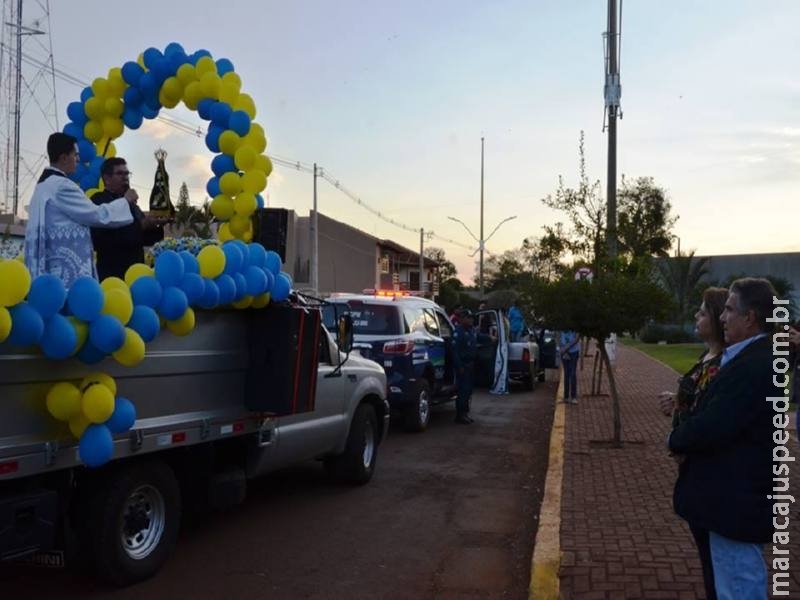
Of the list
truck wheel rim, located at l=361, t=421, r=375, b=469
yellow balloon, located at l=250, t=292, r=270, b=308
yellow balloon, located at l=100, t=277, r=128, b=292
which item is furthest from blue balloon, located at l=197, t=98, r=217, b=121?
truck wheel rim, located at l=361, t=421, r=375, b=469

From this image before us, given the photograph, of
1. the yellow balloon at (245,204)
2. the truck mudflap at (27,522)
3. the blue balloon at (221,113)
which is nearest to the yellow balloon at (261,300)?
the yellow balloon at (245,204)

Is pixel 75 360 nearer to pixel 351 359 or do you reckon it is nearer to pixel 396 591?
pixel 396 591

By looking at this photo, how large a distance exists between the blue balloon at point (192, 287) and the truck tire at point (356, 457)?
3.44 m

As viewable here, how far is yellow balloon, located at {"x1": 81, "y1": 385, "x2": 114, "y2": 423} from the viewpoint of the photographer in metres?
4.33

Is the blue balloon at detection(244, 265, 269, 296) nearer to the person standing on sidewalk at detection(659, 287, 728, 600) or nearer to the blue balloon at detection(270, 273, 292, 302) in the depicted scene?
the blue balloon at detection(270, 273, 292, 302)

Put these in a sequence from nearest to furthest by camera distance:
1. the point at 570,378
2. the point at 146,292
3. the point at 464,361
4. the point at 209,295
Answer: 1. the point at 146,292
2. the point at 209,295
3. the point at 464,361
4. the point at 570,378

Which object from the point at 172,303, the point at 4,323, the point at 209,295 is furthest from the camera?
the point at 209,295

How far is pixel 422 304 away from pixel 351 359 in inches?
170

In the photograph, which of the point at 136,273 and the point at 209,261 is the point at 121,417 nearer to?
the point at 136,273

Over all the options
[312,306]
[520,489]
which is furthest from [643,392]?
[312,306]

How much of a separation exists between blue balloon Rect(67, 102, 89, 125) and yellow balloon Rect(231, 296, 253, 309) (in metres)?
2.63

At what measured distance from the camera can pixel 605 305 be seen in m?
10.6

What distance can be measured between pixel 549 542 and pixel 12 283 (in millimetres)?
4198

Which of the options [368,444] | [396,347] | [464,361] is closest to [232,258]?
[368,444]
